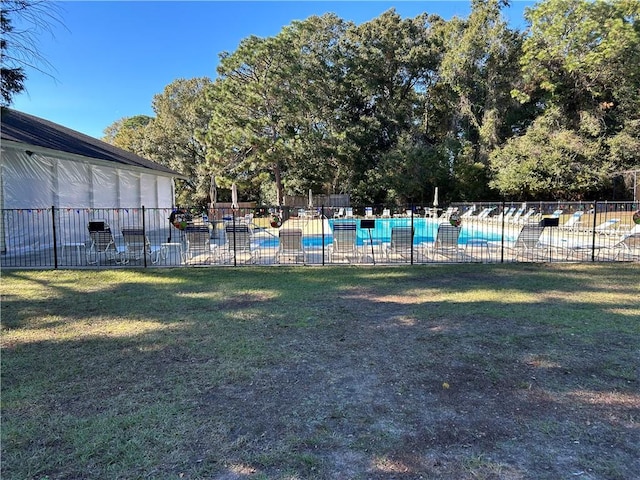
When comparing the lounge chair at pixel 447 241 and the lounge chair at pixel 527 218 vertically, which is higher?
the lounge chair at pixel 527 218

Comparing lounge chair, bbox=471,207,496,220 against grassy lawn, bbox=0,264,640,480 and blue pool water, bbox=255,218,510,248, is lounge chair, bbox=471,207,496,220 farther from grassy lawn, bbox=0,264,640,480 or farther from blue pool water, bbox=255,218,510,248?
grassy lawn, bbox=0,264,640,480

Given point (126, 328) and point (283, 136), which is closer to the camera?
point (126, 328)

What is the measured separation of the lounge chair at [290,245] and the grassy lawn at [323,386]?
380 centimetres

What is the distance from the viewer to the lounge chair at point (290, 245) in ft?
33.4

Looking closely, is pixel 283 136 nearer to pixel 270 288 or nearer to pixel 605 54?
pixel 605 54

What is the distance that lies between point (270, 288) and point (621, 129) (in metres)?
27.3

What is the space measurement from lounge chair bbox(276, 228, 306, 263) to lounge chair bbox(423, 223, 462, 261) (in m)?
3.56

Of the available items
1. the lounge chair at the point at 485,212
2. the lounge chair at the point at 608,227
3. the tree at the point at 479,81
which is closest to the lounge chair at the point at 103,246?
the lounge chair at the point at 608,227

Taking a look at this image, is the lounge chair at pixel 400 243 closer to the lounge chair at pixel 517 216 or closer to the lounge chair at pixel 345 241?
the lounge chair at pixel 345 241

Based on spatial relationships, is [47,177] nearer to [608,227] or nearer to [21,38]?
[21,38]

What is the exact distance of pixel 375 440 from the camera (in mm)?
2598

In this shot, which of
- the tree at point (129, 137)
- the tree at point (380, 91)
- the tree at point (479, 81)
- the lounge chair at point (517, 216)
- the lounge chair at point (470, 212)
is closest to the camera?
the lounge chair at point (517, 216)

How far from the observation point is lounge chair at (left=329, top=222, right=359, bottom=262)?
10.2 meters

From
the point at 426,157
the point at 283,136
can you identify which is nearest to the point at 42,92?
the point at 283,136
